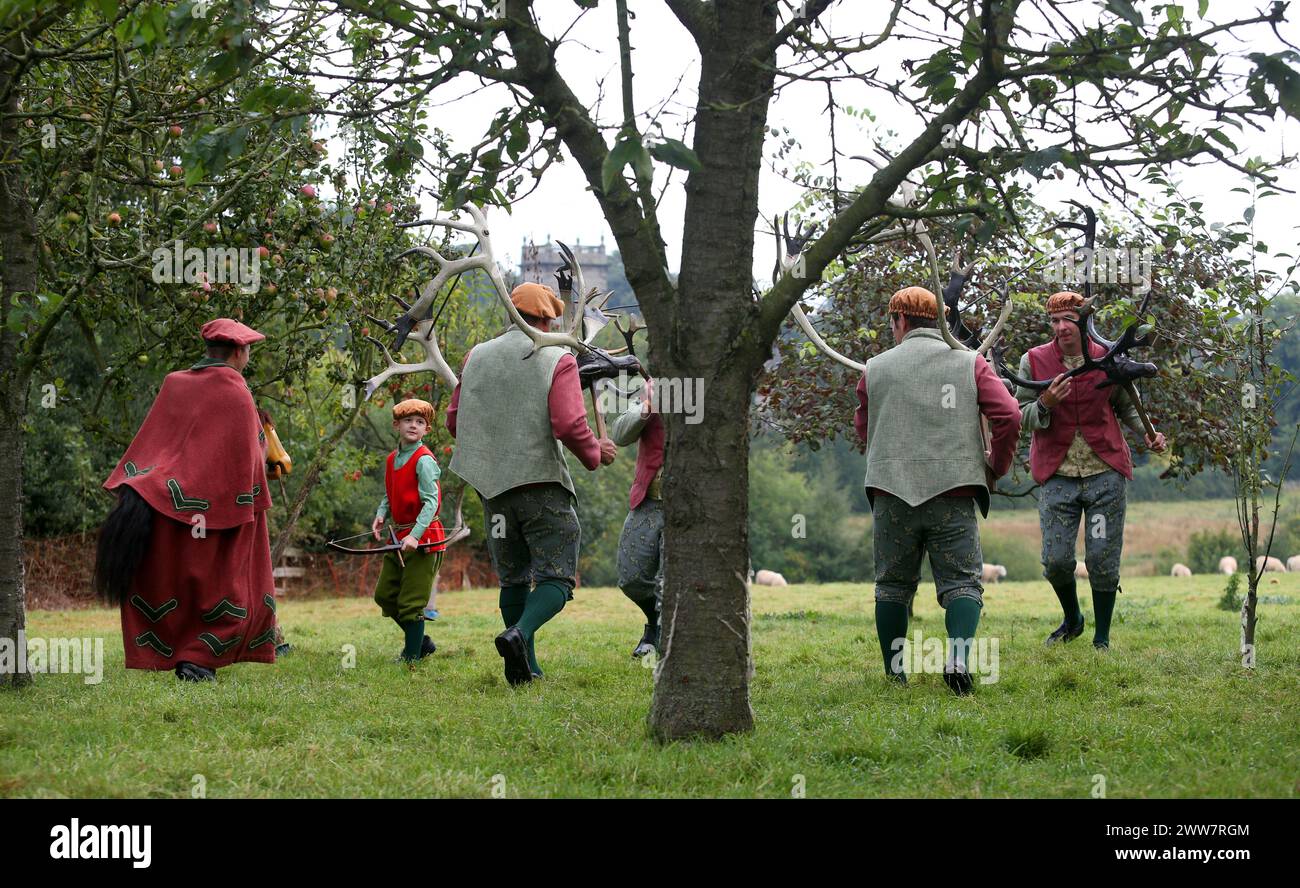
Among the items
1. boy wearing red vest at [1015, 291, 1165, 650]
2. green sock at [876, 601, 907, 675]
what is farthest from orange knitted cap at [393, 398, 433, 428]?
boy wearing red vest at [1015, 291, 1165, 650]

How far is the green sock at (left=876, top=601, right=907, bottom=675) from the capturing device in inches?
270

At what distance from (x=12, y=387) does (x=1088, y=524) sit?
22.1ft

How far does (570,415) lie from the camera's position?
272 inches

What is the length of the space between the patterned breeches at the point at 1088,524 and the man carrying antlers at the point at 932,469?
1.62 metres

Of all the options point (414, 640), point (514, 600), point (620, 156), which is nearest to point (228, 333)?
point (514, 600)

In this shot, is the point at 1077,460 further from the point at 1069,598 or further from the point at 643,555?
the point at 643,555

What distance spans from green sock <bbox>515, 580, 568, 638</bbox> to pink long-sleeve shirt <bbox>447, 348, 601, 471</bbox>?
0.70 m

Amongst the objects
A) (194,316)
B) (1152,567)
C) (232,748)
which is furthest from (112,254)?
(1152,567)

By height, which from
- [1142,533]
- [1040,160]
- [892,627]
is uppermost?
[1040,160]

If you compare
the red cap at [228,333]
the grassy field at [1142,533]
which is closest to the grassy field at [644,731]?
the red cap at [228,333]

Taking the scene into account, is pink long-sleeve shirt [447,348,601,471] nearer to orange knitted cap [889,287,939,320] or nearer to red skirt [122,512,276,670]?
orange knitted cap [889,287,939,320]

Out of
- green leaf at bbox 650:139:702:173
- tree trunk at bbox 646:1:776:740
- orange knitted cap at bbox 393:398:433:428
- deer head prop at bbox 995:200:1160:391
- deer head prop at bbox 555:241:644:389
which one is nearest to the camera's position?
green leaf at bbox 650:139:702:173

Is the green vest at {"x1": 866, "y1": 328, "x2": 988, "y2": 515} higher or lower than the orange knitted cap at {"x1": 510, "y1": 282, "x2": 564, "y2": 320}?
lower
